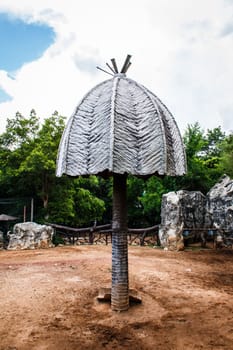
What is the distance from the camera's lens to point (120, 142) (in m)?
3.59

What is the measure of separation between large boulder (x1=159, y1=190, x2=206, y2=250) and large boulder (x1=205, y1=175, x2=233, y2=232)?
387 millimetres

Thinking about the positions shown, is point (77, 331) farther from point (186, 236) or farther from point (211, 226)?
point (211, 226)

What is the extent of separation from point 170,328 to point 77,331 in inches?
44.1

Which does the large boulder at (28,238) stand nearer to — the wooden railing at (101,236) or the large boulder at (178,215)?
the wooden railing at (101,236)

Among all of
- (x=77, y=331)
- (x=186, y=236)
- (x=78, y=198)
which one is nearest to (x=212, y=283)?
(x=77, y=331)

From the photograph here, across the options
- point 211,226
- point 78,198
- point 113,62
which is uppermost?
point 113,62

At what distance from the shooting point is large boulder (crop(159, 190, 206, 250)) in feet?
34.2

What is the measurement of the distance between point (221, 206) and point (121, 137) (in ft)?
27.6

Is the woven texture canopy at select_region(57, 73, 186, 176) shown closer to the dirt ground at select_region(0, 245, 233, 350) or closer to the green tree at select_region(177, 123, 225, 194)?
the dirt ground at select_region(0, 245, 233, 350)

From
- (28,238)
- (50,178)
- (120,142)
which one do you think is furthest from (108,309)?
(50,178)

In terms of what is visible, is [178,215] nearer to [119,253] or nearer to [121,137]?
[119,253]

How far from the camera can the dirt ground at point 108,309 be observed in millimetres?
3306

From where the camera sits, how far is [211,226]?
450 inches

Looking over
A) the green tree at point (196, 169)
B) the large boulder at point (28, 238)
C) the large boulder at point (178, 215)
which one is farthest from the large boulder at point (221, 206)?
the large boulder at point (28, 238)
